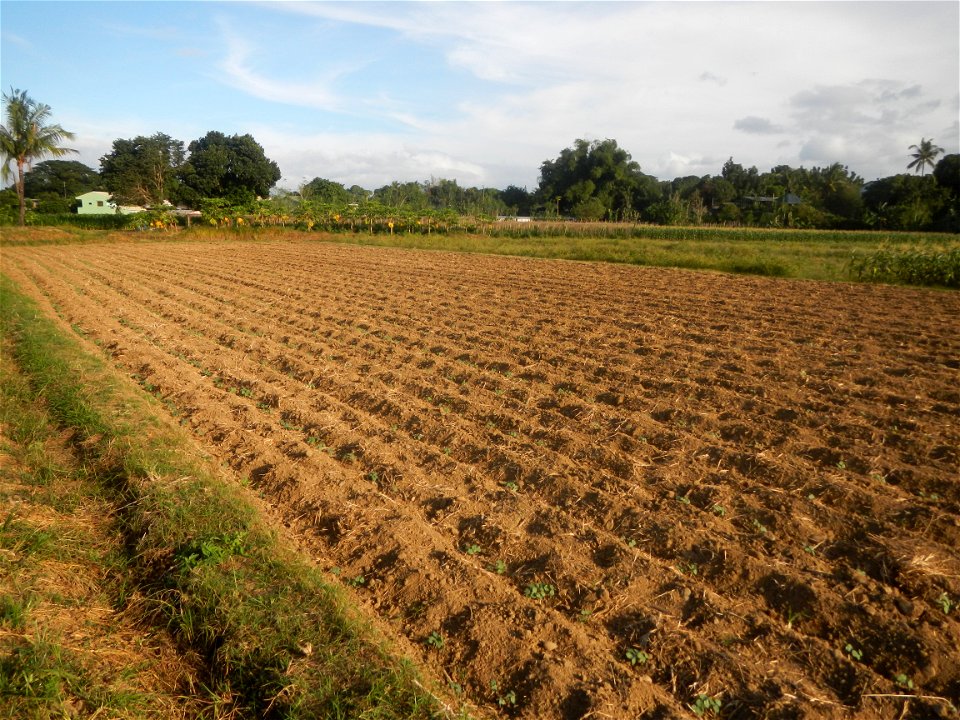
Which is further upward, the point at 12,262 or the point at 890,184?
the point at 890,184

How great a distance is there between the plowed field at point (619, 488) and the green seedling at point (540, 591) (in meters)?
0.03

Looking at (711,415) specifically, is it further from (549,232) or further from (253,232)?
(253,232)

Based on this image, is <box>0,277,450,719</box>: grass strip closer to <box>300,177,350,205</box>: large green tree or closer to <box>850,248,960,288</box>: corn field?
<box>850,248,960,288</box>: corn field

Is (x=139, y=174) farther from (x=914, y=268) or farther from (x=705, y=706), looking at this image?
(x=705, y=706)

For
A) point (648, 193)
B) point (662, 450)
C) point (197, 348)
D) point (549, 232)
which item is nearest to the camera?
point (662, 450)

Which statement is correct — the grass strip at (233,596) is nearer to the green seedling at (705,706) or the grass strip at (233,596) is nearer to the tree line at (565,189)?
the green seedling at (705,706)

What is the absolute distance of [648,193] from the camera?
225ft

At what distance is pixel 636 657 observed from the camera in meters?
3.19

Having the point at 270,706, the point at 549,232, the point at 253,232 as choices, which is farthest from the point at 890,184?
the point at 270,706

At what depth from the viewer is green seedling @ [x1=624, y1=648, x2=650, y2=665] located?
3.17m

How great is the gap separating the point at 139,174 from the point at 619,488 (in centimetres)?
7070

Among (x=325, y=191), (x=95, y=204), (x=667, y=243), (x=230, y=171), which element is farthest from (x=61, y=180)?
(x=667, y=243)

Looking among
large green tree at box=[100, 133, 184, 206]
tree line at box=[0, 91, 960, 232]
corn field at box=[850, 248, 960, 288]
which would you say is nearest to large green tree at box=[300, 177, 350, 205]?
tree line at box=[0, 91, 960, 232]

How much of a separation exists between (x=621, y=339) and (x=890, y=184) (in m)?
52.6
